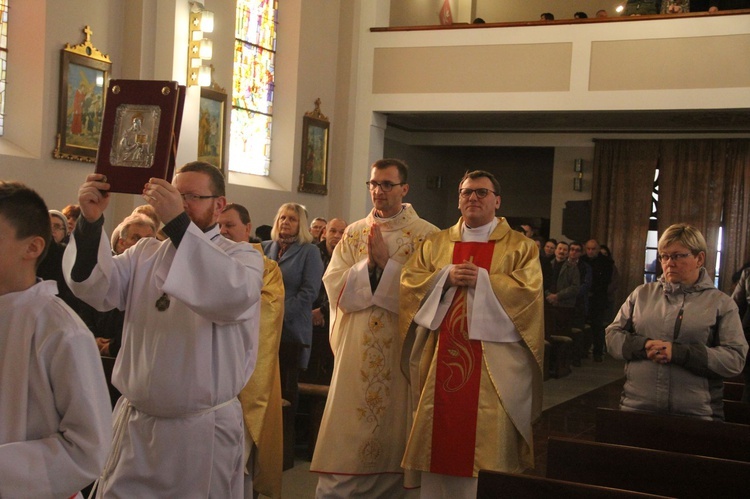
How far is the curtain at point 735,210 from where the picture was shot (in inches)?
584

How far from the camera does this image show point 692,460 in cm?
337

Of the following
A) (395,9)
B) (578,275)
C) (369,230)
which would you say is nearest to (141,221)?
(369,230)

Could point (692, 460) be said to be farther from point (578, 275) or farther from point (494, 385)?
point (578, 275)

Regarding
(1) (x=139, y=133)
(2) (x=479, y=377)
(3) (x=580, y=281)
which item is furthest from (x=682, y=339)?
(3) (x=580, y=281)

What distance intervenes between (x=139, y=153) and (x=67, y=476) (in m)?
1.18

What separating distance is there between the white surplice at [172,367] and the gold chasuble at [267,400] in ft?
5.10

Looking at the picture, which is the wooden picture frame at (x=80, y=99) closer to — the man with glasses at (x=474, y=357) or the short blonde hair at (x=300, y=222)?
the short blonde hair at (x=300, y=222)

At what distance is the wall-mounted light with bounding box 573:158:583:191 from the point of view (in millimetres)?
15922

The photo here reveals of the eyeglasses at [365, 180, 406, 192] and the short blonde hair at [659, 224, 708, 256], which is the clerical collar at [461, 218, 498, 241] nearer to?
the eyeglasses at [365, 180, 406, 192]

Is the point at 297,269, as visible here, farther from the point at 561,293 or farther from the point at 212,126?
the point at 561,293

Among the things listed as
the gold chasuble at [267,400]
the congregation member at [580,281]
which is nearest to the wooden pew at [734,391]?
the gold chasuble at [267,400]

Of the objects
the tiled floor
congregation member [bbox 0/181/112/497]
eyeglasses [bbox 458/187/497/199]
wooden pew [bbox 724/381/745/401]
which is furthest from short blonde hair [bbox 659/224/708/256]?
congregation member [bbox 0/181/112/497]

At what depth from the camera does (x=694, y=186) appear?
49.8ft

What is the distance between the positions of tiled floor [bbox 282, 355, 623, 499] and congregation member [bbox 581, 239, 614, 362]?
42 cm
